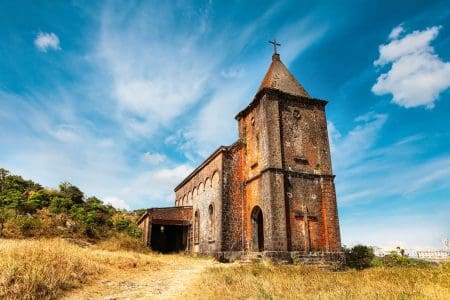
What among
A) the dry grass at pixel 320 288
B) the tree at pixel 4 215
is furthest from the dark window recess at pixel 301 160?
the tree at pixel 4 215

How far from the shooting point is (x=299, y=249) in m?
17.1

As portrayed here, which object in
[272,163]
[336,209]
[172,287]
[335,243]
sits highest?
[272,163]

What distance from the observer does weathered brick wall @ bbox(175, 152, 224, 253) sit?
67.2 feet

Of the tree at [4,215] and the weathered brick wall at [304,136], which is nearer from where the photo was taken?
the weathered brick wall at [304,136]

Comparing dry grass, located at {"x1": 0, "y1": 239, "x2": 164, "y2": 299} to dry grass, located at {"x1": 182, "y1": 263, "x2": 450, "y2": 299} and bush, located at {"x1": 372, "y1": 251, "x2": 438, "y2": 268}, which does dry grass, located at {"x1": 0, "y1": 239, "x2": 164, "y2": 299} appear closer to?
dry grass, located at {"x1": 182, "y1": 263, "x2": 450, "y2": 299}

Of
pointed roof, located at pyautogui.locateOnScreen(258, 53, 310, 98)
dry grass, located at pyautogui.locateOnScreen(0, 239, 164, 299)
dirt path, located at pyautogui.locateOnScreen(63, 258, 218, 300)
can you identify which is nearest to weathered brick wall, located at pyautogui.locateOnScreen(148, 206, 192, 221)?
pointed roof, located at pyautogui.locateOnScreen(258, 53, 310, 98)

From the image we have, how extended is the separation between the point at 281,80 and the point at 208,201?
9880 millimetres

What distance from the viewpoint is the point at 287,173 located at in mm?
18234

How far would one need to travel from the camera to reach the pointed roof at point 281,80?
809 inches

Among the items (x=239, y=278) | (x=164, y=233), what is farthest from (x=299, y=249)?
(x=164, y=233)

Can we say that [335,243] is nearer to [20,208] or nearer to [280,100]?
[280,100]

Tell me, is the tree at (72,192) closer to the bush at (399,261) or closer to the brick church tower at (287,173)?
the brick church tower at (287,173)

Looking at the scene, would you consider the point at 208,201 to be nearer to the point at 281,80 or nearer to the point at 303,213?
the point at 303,213

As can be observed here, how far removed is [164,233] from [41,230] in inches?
447
